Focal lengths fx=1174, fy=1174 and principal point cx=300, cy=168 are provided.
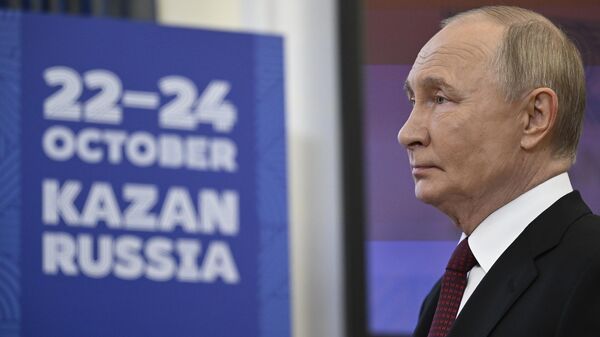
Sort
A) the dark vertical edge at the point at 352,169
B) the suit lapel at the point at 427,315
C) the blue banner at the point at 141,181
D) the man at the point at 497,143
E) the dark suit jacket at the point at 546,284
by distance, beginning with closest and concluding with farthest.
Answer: the dark suit jacket at the point at 546,284 → the man at the point at 497,143 → the suit lapel at the point at 427,315 → the blue banner at the point at 141,181 → the dark vertical edge at the point at 352,169

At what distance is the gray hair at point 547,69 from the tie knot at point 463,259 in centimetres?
21

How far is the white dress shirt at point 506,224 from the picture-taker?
1808 mm

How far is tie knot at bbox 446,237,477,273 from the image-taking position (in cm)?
184

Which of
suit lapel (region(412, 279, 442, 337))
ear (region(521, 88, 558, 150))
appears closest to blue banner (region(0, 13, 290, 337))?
suit lapel (region(412, 279, 442, 337))

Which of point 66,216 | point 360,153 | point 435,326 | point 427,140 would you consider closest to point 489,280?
point 435,326

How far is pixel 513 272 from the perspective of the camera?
1.74 meters

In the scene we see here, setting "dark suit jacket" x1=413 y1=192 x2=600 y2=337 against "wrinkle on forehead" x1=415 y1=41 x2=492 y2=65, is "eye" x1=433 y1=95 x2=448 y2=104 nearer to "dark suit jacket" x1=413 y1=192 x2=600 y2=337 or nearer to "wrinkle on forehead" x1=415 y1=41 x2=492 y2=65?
"wrinkle on forehead" x1=415 y1=41 x2=492 y2=65

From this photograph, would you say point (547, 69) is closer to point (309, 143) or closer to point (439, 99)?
point (439, 99)

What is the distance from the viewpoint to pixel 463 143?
72.8 inches

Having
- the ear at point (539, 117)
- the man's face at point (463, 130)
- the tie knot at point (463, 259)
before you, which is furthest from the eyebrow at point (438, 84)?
the tie knot at point (463, 259)

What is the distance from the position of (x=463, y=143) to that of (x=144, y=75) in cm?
269

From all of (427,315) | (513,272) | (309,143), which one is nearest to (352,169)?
(309,143)

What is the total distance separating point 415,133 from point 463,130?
8 cm

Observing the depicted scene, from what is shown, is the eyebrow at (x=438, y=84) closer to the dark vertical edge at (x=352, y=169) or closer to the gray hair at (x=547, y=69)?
the gray hair at (x=547, y=69)
